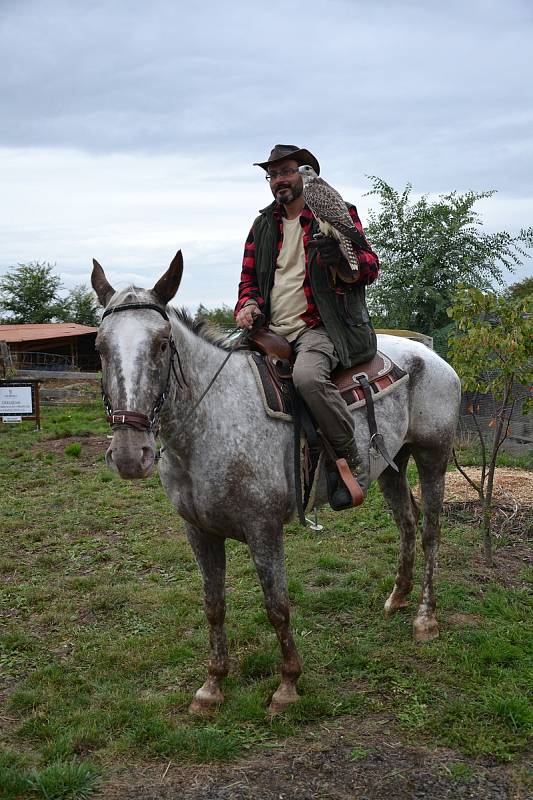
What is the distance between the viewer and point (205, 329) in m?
3.87

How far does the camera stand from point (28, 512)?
848cm

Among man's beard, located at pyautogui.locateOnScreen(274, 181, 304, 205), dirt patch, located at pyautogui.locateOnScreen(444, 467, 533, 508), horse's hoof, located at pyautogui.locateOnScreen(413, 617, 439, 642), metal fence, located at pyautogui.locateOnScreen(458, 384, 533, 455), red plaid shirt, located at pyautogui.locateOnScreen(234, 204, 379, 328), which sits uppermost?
man's beard, located at pyautogui.locateOnScreen(274, 181, 304, 205)

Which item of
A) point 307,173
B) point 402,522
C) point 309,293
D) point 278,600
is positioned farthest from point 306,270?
point 402,522

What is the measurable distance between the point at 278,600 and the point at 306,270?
1.99 meters

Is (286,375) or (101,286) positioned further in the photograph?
(286,375)

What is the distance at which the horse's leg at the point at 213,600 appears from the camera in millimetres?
4062

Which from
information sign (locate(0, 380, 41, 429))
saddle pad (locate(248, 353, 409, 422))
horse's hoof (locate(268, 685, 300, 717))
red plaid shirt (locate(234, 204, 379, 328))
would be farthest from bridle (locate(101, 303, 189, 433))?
information sign (locate(0, 380, 41, 429))

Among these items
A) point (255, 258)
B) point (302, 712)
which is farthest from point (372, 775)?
point (255, 258)

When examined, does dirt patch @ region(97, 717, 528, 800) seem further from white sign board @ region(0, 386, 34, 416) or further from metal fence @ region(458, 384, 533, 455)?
white sign board @ region(0, 386, 34, 416)

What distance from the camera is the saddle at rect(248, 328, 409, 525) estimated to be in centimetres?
387

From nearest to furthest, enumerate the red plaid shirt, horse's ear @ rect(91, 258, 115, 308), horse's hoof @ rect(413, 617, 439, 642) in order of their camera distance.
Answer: horse's ear @ rect(91, 258, 115, 308), the red plaid shirt, horse's hoof @ rect(413, 617, 439, 642)

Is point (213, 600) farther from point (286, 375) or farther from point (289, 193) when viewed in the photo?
point (289, 193)

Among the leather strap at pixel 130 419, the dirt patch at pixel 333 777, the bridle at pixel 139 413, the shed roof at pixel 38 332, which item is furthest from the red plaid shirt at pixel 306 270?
the shed roof at pixel 38 332

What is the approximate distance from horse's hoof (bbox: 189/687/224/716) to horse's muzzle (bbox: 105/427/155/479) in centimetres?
178
